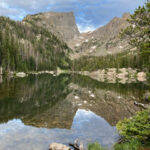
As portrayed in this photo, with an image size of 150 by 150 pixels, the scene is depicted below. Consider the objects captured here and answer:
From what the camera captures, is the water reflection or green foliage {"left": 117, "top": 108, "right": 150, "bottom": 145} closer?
green foliage {"left": 117, "top": 108, "right": 150, "bottom": 145}

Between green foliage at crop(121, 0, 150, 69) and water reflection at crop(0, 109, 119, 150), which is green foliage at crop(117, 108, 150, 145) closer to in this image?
water reflection at crop(0, 109, 119, 150)

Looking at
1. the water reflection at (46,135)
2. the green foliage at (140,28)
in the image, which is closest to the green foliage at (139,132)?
the water reflection at (46,135)

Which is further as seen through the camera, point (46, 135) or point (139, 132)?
point (46, 135)

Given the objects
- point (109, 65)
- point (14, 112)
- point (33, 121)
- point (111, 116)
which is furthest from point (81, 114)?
point (109, 65)

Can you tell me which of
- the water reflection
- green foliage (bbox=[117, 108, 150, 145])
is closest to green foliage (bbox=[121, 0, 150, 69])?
green foliage (bbox=[117, 108, 150, 145])

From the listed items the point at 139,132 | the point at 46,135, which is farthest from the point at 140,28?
the point at 46,135

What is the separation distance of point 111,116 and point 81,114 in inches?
167

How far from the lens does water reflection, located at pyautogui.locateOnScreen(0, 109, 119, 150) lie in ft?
43.4

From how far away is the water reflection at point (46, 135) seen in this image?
13.2m

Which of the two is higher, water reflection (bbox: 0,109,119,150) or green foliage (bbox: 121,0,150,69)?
green foliage (bbox: 121,0,150,69)

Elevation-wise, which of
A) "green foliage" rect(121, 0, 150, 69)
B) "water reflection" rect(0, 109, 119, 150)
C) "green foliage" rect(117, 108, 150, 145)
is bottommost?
"water reflection" rect(0, 109, 119, 150)

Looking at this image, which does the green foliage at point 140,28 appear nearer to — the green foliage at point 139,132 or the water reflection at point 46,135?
the green foliage at point 139,132

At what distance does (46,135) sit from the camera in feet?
50.3

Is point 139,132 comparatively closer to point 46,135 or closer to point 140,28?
point 46,135
